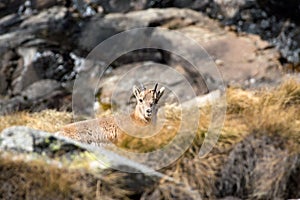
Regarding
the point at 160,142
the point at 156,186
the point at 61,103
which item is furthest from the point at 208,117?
the point at 61,103

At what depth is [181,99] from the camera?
1034cm

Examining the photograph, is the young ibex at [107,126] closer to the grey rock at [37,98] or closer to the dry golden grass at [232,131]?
the dry golden grass at [232,131]

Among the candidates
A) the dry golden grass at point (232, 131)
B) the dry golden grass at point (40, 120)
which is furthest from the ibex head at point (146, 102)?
the dry golden grass at point (40, 120)

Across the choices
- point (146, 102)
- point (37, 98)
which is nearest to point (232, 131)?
point (146, 102)

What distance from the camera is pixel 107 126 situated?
28.4ft

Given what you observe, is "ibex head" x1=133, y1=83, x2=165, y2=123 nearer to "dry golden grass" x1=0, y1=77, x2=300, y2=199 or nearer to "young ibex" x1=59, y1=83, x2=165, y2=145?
"young ibex" x1=59, y1=83, x2=165, y2=145

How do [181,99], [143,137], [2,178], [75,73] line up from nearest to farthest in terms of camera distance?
1. [2,178]
2. [143,137]
3. [181,99]
4. [75,73]

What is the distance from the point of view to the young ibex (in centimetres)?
852

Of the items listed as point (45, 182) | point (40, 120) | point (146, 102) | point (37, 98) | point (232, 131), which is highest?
point (37, 98)

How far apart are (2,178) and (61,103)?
2908mm

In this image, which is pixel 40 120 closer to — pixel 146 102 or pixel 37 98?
pixel 37 98

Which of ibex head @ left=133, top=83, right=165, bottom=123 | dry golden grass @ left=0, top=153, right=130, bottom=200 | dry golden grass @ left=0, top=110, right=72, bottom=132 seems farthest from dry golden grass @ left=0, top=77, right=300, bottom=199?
dry golden grass @ left=0, top=153, right=130, bottom=200

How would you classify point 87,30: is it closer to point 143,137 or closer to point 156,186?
point 143,137

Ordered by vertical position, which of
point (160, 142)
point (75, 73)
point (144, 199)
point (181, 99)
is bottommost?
point (144, 199)
